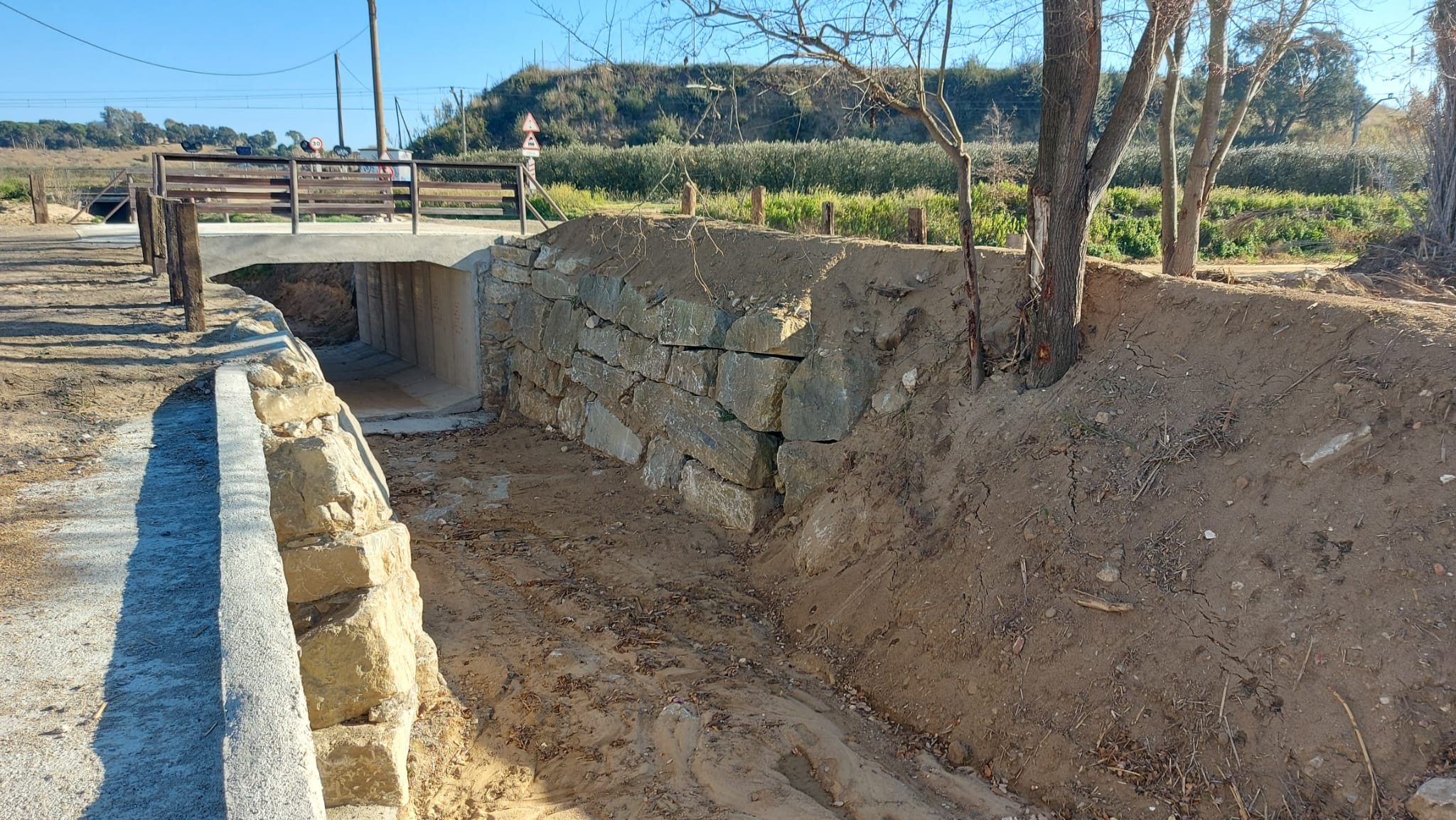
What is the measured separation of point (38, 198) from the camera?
18875mm

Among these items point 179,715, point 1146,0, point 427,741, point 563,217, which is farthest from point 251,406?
point 563,217

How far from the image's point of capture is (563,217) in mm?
14859

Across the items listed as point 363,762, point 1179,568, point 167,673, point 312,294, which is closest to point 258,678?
point 167,673

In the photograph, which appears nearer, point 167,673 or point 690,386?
point 167,673

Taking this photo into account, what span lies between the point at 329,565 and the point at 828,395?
4889 mm

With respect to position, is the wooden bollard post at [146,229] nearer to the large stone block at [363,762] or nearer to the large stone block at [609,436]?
the large stone block at [609,436]

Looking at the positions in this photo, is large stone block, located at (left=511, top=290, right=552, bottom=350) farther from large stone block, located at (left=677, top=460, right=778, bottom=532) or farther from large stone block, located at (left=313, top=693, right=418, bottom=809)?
large stone block, located at (left=313, top=693, right=418, bottom=809)

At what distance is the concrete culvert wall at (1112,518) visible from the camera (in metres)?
4.69

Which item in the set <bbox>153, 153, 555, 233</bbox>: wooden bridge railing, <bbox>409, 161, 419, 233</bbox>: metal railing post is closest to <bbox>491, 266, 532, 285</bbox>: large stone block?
<bbox>153, 153, 555, 233</bbox>: wooden bridge railing

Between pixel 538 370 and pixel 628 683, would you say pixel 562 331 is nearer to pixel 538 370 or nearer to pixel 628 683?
pixel 538 370

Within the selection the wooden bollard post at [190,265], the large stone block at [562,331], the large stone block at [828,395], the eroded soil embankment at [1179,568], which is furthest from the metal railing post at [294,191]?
the eroded soil embankment at [1179,568]

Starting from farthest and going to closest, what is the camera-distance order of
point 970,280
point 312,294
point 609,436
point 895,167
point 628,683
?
point 895,167 < point 312,294 < point 609,436 < point 970,280 < point 628,683

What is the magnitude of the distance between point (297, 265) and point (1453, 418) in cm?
2426

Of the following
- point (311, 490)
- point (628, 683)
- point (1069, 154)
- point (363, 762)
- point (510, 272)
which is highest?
point (1069, 154)
